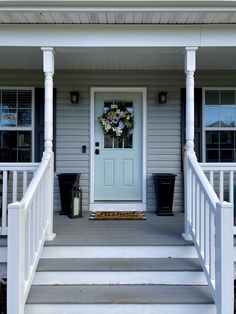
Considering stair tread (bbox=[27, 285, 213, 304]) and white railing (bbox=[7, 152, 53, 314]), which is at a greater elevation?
white railing (bbox=[7, 152, 53, 314])

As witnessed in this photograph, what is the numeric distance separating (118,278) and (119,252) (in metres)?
0.37

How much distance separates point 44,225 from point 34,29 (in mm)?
2311

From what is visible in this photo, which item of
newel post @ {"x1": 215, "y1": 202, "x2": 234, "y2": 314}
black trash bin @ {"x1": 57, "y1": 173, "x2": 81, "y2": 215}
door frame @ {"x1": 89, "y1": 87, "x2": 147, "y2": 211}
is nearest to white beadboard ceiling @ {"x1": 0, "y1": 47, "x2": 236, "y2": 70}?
door frame @ {"x1": 89, "y1": 87, "x2": 147, "y2": 211}

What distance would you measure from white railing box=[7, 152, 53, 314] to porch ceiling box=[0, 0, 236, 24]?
1.66 meters

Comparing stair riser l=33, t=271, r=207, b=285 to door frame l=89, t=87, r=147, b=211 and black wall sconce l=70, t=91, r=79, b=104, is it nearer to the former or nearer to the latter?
door frame l=89, t=87, r=147, b=211

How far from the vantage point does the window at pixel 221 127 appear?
5793 mm

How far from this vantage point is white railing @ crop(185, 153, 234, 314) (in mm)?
2746

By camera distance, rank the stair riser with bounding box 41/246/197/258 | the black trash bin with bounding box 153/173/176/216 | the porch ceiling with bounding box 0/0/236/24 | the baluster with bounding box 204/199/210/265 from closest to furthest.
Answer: the baluster with bounding box 204/199/210/265 < the stair riser with bounding box 41/246/197/258 < the porch ceiling with bounding box 0/0/236/24 < the black trash bin with bounding box 153/173/176/216

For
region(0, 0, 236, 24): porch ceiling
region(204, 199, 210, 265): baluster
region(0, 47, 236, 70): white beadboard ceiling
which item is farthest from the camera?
region(0, 47, 236, 70): white beadboard ceiling

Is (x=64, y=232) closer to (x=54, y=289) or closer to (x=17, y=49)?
(x=54, y=289)

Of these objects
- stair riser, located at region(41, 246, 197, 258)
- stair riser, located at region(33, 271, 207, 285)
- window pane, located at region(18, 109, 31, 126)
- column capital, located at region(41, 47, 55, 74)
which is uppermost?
column capital, located at region(41, 47, 55, 74)

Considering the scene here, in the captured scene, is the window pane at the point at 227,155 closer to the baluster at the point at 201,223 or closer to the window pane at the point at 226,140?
the window pane at the point at 226,140

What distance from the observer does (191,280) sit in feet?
10.8

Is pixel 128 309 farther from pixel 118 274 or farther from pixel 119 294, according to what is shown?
pixel 118 274
